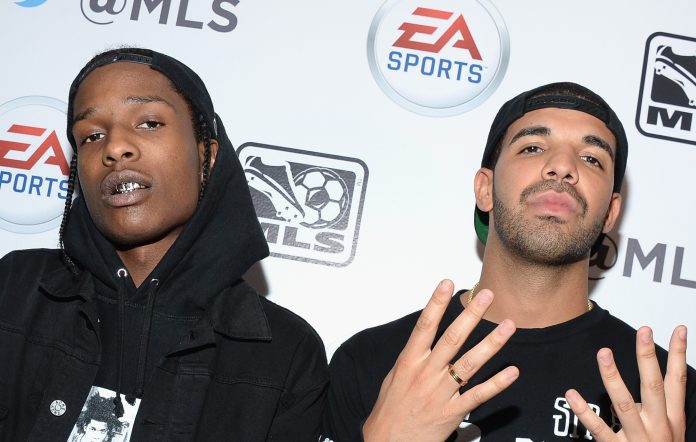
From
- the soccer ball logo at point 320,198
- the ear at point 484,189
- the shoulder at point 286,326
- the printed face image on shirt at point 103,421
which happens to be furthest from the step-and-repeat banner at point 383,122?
the printed face image on shirt at point 103,421

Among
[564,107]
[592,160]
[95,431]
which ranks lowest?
[95,431]

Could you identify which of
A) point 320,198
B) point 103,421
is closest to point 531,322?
point 320,198

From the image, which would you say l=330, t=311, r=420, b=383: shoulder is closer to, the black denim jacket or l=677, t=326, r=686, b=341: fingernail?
the black denim jacket

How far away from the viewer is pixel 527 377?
1.60m

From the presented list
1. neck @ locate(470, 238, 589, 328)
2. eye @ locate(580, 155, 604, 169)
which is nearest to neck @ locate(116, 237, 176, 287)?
neck @ locate(470, 238, 589, 328)

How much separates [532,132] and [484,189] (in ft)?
0.58

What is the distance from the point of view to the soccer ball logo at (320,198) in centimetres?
207

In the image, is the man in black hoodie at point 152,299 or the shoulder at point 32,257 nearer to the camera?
the man in black hoodie at point 152,299

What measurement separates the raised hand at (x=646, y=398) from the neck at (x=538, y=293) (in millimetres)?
425

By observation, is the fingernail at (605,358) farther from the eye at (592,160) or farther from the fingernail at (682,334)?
the eye at (592,160)

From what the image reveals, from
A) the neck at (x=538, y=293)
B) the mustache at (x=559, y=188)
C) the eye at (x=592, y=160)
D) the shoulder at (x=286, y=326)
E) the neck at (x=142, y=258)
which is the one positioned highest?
the eye at (x=592, y=160)

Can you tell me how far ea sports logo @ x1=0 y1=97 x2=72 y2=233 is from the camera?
212 centimetres

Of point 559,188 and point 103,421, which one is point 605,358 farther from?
point 103,421

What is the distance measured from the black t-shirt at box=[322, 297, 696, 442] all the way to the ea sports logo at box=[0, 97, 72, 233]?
87cm
